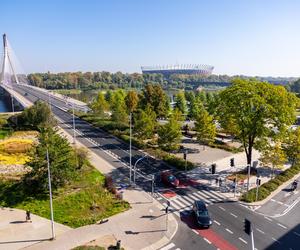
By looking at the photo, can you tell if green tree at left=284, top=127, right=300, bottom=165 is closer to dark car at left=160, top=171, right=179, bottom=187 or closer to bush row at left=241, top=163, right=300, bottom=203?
bush row at left=241, top=163, right=300, bottom=203

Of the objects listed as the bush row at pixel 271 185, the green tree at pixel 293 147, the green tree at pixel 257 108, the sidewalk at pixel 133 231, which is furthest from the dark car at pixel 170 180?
the green tree at pixel 293 147

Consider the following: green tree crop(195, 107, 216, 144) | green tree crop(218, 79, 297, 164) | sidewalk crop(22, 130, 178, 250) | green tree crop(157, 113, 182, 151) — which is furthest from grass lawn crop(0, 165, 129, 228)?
green tree crop(195, 107, 216, 144)

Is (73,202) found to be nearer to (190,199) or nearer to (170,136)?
(190,199)

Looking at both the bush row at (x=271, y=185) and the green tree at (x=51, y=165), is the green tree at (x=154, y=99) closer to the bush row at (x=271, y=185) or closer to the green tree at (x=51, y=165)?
the bush row at (x=271, y=185)

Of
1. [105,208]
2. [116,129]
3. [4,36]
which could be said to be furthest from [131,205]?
[4,36]

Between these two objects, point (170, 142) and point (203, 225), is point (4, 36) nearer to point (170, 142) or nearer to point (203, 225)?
point (170, 142)
